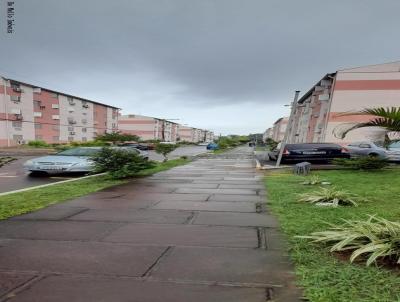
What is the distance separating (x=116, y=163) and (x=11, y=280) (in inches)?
343

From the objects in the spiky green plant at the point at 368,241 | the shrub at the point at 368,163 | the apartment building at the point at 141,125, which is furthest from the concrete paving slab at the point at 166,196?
the apartment building at the point at 141,125

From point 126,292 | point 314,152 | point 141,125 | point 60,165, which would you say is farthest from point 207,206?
point 141,125

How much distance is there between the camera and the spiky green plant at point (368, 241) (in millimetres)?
3367

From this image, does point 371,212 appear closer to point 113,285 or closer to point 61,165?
point 113,285

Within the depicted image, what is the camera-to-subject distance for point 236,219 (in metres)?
5.58

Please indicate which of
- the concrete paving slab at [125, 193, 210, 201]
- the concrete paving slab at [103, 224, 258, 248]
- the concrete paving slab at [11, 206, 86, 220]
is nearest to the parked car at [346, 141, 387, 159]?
the concrete paving slab at [125, 193, 210, 201]

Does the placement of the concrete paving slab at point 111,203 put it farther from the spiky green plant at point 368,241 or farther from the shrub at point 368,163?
the shrub at point 368,163

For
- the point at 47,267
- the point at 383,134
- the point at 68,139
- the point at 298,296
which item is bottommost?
the point at 68,139

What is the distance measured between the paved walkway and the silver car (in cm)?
1458

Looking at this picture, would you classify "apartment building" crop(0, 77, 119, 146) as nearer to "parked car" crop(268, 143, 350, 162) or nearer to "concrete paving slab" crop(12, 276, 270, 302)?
"parked car" crop(268, 143, 350, 162)

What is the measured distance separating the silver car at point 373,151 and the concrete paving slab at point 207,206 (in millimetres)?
14349

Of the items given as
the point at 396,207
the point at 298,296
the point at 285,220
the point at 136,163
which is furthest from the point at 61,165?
the point at 298,296

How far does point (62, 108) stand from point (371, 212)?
58.6 metres

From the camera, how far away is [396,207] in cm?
630
